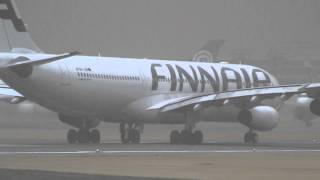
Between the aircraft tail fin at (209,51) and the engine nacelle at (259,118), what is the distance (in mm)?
38054

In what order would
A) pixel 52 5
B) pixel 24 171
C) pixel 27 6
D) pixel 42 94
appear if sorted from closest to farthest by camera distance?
pixel 24 171, pixel 42 94, pixel 27 6, pixel 52 5

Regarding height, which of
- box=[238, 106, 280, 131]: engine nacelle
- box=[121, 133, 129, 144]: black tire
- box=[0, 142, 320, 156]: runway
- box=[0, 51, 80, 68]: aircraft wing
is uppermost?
box=[0, 51, 80, 68]: aircraft wing

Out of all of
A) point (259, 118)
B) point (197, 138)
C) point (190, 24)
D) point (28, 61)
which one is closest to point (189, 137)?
point (197, 138)

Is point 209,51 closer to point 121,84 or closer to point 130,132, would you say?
point 130,132

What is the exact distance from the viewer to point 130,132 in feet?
130

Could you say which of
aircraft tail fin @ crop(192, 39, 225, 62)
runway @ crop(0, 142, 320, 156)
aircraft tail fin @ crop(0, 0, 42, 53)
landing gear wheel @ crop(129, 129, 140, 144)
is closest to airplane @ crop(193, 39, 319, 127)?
aircraft tail fin @ crop(192, 39, 225, 62)

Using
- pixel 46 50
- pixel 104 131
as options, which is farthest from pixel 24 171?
pixel 46 50

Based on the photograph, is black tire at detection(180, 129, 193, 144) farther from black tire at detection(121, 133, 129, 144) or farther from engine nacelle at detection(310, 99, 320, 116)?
engine nacelle at detection(310, 99, 320, 116)

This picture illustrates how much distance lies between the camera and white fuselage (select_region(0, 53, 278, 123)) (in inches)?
1383

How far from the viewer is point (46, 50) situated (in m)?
76.7

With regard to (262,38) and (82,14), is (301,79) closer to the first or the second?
(262,38)

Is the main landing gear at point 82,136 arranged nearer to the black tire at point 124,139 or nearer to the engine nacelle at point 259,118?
the black tire at point 124,139

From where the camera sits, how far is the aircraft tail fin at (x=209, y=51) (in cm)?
7685

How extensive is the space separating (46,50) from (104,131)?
26.6m
